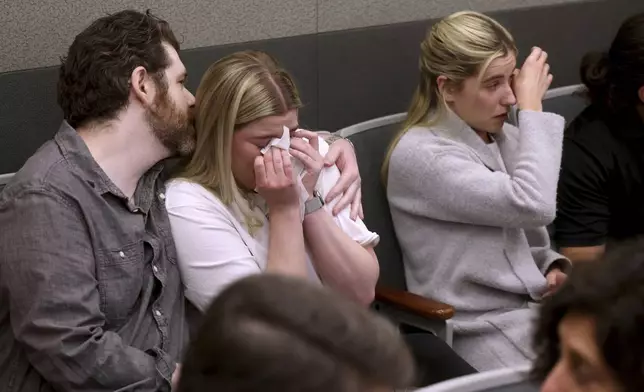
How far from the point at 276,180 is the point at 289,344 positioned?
3.94ft

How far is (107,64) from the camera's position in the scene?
1.81 m

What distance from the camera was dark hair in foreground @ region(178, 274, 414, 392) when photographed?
2.23ft

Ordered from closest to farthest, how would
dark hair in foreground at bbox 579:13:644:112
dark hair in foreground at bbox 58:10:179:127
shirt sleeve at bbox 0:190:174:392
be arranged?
1. shirt sleeve at bbox 0:190:174:392
2. dark hair in foreground at bbox 58:10:179:127
3. dark hair in foreground at bbox 579:13:644:112

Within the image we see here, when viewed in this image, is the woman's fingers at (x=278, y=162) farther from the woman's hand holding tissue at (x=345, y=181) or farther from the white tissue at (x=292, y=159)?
the woman's hand holding tissue at (x=345, y=181)

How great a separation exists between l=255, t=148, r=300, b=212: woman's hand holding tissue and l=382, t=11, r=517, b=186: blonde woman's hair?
1.45 feet

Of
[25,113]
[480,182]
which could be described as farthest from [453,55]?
[25,113]

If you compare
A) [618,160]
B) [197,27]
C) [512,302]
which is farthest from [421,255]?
[197,27]

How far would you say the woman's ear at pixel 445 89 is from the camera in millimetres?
2258

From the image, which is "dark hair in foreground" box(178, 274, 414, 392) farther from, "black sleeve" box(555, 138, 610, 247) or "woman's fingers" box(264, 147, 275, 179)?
"black sleeve" box(555, 138, 610, 247)

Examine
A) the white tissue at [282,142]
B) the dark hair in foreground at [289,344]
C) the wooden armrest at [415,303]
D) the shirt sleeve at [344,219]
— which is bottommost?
the wooden armrest at [415,303]

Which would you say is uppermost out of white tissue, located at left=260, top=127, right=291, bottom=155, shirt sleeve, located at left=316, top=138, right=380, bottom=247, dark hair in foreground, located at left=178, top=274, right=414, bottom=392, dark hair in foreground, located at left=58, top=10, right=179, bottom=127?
dark hair in foreground, located at left=178, top=274, right=414, bottom=392

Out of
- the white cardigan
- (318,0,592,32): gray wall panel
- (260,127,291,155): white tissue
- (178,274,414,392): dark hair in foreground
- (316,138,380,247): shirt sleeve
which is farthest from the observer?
(318,0,592,32): gray wall panel

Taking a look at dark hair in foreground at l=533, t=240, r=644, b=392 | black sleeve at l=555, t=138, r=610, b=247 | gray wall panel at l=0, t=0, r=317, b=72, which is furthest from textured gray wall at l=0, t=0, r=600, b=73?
dark hair in foreground at l=533, t=240, r=644, b=392

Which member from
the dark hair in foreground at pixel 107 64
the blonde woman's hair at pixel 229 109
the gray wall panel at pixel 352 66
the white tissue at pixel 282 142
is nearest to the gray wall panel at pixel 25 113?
the gray wall panel at pixel 352 66
